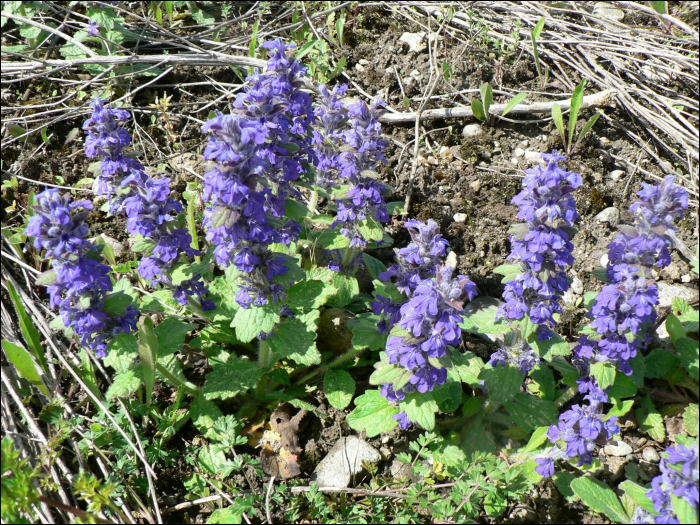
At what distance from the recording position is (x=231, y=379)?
13.4 ft

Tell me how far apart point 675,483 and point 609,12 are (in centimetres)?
588

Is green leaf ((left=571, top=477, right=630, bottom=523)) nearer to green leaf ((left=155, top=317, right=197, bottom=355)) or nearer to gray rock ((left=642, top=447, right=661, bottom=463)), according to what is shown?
gray rock ((left=642, top=447, right=661, bottom=463))

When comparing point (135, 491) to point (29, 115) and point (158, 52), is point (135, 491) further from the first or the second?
point (158, 52)

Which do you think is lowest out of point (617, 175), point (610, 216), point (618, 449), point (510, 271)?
point (618, 449)

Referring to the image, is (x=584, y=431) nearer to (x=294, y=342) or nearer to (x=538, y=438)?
(x=538, y=438)

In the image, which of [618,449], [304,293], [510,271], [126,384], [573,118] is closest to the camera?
[510,271]

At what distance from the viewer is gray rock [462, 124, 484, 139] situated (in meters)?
5.75

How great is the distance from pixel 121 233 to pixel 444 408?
3696 millimetres

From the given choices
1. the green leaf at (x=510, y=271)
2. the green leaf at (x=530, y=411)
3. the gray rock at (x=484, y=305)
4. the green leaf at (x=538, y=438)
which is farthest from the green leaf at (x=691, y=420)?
the green leaf at (x=510, y=271)

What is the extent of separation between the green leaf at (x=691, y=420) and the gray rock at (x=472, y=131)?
334cm

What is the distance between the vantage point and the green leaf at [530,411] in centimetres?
393

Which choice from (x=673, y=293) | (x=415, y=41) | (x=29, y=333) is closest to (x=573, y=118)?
(x=673, y=293)

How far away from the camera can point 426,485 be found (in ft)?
11.6

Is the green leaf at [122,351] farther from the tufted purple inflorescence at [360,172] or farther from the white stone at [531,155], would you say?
the white stone at [531,155]
